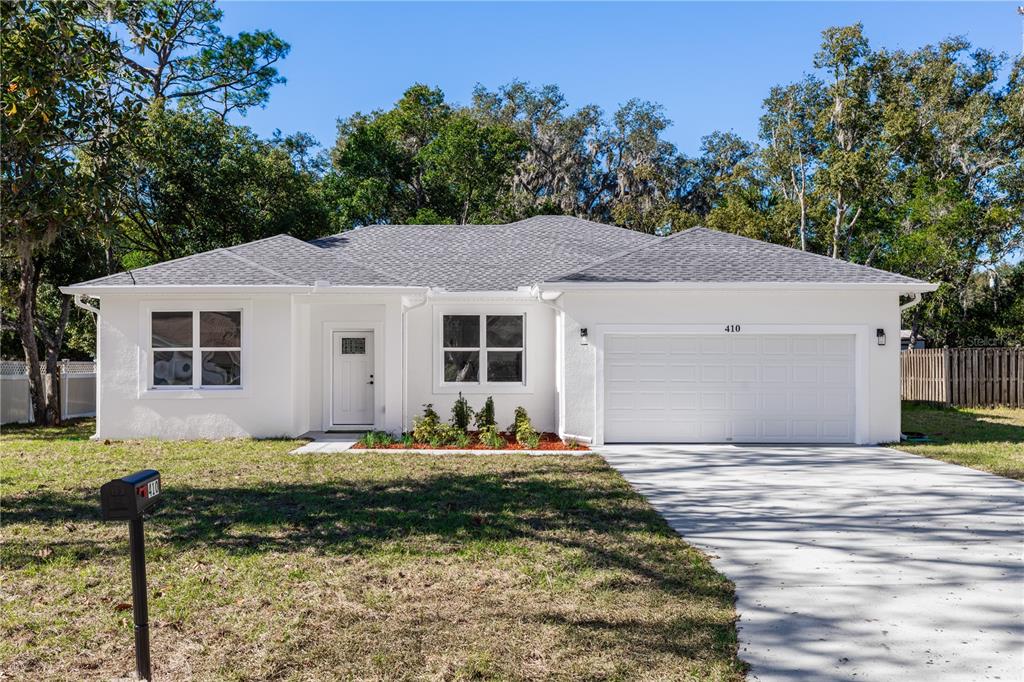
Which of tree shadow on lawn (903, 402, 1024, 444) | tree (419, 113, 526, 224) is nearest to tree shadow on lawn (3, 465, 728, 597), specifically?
tree shadow on lawn (903, 402, 1024, 444)

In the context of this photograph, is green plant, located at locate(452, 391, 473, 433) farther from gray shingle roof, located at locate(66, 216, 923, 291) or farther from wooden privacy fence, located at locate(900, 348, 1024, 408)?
wooden privacy fence, located at locate(900, 348, 1024, 408)

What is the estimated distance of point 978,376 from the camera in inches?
792

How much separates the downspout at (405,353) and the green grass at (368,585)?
16.2ft

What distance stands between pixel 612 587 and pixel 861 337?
9.71 meters

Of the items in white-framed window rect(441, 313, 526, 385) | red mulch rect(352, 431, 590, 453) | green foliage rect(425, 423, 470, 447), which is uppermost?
white-framed window rect(441, 313, 526, 385)

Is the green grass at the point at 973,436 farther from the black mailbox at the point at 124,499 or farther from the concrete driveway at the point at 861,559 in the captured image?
the black mailbox at the point at 124,499

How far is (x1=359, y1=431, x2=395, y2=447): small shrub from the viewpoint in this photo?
12555 millimetres

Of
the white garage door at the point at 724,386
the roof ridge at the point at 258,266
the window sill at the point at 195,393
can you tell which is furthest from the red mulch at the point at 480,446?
the roof ridge at the point at 258,266

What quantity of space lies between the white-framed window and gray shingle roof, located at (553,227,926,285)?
7.98 feet

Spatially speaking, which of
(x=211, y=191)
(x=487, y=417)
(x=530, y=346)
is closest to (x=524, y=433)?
(x=487, y=417)

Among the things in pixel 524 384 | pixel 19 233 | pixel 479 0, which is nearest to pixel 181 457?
pixel 19 233

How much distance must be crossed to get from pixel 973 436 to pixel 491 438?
9.51 meters

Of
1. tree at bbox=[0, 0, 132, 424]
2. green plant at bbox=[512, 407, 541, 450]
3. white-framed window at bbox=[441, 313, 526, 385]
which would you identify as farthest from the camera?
white-framed window at bbox=[441, 313, 526, 385]

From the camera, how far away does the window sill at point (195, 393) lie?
13.3 meters
